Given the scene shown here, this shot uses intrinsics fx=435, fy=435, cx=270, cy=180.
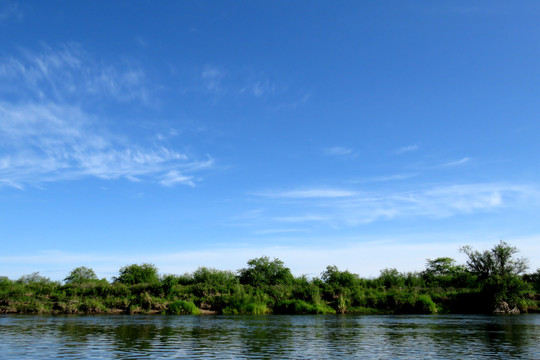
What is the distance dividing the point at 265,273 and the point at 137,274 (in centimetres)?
3077

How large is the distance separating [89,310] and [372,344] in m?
66.6

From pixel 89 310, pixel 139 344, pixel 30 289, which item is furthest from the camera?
pixel 30 289

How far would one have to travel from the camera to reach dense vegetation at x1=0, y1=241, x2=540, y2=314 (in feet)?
273

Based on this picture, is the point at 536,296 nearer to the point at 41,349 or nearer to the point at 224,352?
the point at 224,352

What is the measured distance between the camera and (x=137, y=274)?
104 m

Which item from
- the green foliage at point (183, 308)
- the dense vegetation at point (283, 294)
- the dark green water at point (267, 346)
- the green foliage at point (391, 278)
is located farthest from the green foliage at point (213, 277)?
the dark green water at point (267, 346)

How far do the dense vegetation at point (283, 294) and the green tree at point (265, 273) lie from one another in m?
0.27

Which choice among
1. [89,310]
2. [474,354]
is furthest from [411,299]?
[474,354]

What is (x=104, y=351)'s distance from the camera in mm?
24656

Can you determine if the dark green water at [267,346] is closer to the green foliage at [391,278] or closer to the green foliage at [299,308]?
the green foliage at [299,308]

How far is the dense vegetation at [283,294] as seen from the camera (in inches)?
3273

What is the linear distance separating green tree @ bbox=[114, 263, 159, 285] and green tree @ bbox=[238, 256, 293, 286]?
2125 cm

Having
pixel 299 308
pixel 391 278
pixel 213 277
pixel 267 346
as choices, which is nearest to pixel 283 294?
pixel 299 308

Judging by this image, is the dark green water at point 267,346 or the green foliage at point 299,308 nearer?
the dark green water at point 267,346
